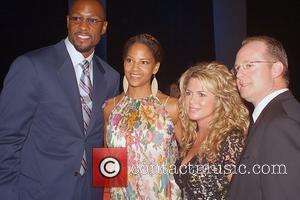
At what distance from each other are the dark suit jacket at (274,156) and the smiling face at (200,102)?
2.38 ft

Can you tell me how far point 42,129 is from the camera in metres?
2.12

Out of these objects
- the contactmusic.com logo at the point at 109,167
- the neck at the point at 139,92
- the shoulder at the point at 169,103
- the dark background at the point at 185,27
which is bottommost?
the contactmusic.com logo at the point at 109,167

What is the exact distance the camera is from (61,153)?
7.06ft

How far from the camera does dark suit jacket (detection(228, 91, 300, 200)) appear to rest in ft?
4.42

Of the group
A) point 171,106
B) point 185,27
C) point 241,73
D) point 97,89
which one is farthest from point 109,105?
point 185,27

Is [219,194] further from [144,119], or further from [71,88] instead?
[71,88]

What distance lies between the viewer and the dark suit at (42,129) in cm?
194

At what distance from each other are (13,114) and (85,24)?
734mm

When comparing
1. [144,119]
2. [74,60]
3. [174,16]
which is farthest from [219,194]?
[174,16]

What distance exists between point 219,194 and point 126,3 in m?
5.44

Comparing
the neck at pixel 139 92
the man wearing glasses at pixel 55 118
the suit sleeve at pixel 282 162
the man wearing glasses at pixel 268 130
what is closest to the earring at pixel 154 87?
the neck at pixel 139 92

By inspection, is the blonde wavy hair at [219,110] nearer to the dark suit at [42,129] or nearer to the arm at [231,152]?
the arm at [231,152]

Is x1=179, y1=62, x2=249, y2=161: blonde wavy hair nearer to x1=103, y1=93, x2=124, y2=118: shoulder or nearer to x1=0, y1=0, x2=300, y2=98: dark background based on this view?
x1=103, y1=93, x2=124, y2=118: shoulder

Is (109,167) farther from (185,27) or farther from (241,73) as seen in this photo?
(185,27)
